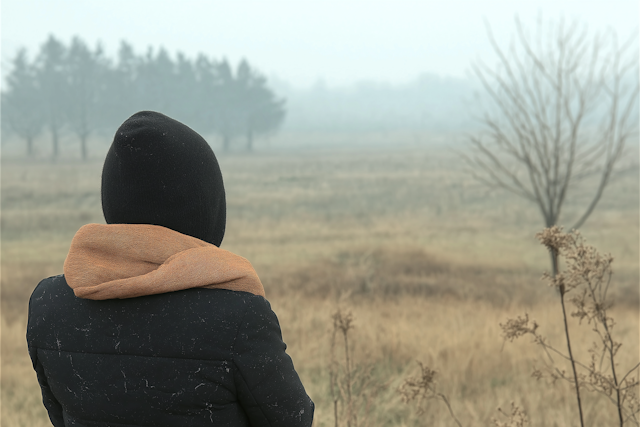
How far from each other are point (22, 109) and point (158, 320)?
4259 cm

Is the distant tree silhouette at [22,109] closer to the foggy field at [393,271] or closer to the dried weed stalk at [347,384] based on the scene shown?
the foggy field at [393,271]

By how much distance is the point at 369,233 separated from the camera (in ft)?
52.6

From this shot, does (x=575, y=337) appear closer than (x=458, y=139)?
Yes

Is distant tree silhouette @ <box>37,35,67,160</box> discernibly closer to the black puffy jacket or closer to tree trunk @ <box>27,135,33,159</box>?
tree trunk @ <box>27,135,33,159</box>

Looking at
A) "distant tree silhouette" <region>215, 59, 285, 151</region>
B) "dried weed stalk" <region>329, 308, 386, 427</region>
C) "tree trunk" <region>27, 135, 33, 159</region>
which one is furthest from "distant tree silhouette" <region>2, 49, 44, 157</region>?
"dried weed stalk" <region>329, 308, 386, 427</region>

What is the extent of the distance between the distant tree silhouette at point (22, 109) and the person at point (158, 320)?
40369 mm

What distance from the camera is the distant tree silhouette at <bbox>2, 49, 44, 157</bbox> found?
3738 cm

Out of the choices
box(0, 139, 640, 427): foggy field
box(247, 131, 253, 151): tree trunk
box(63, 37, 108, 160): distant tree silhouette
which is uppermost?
box(63, 37, 108, 160): distant tree silhouette

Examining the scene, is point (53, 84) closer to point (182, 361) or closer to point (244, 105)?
point (244, 105)

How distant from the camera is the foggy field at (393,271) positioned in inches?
187

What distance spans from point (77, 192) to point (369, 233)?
561 inches

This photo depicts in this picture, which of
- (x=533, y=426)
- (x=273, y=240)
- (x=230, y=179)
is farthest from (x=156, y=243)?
(x=230, y=179)

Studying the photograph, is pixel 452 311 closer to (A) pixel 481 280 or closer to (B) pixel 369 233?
(A) pixel 481 280

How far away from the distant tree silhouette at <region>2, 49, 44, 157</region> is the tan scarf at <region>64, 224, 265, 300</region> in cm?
4042
